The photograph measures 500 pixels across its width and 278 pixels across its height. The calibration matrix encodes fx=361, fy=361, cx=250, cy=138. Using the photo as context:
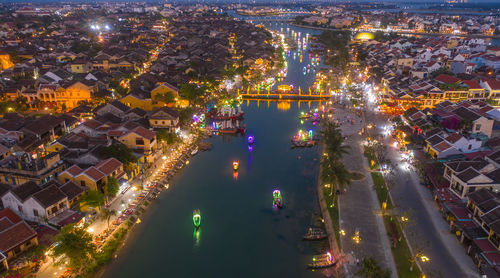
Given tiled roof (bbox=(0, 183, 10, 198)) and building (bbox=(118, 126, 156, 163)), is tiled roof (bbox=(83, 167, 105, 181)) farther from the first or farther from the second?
building (bbox=(118, 126, 156, 163))

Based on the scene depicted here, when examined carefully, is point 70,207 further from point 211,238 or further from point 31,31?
point 31,31

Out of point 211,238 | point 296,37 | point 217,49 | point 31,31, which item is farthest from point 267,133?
point 31,31

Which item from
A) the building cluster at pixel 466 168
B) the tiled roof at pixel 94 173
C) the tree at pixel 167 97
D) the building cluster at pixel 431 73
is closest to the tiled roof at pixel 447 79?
the building cluster at pixel 431 73

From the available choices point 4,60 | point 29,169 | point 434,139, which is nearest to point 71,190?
point 29,169

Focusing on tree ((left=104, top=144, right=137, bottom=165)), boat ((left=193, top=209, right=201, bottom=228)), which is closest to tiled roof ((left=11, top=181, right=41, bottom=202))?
tree ((left=104, top=144, right=137, bottom=165))

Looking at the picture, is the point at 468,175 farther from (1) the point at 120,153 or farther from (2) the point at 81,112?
(2) the point at 81,112
